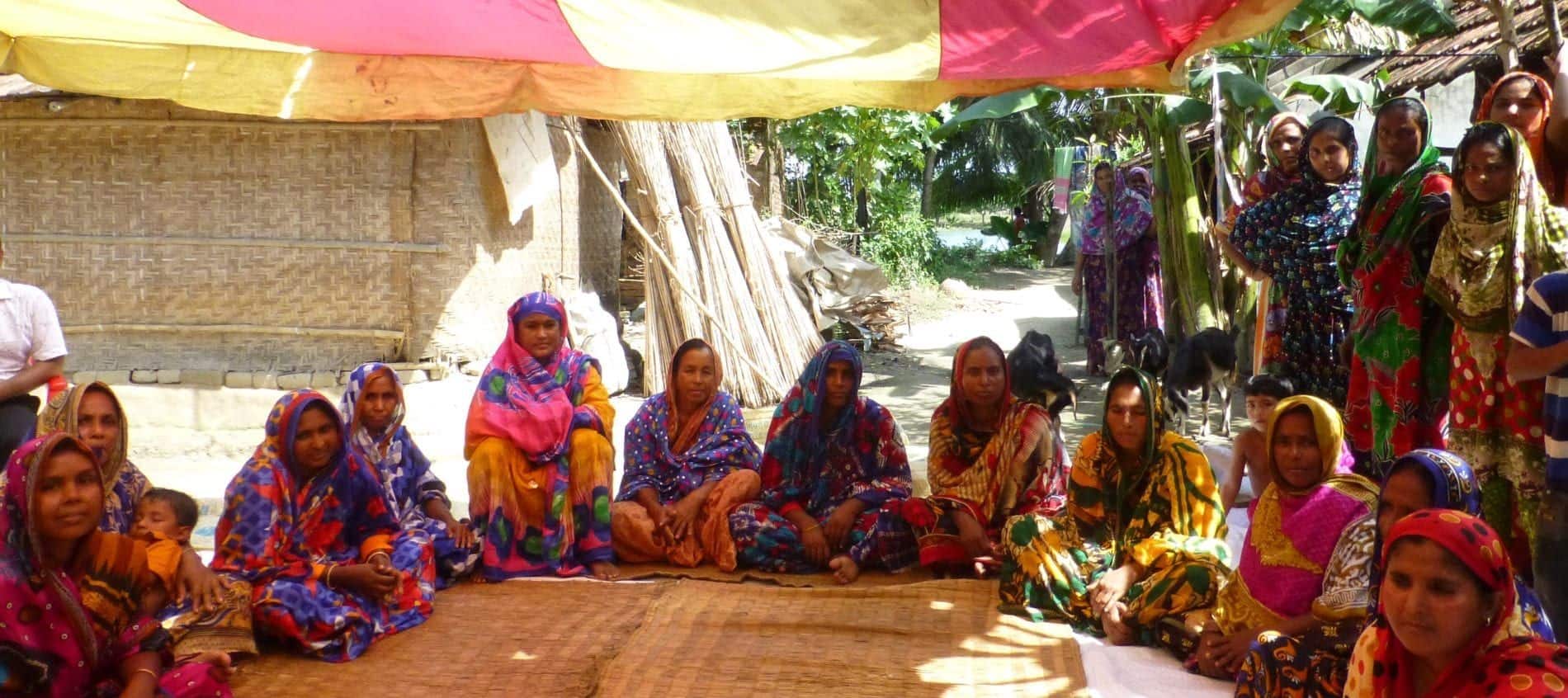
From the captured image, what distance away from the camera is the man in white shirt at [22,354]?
→ 14.1ft

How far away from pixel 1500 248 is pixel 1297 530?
0.91m

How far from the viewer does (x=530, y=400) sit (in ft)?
15.5

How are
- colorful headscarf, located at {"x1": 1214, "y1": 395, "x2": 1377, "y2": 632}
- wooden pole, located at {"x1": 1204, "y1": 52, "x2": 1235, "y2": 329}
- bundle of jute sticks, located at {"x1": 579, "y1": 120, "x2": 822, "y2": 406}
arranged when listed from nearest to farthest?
colorful headscarf, located at {"x1": 1214, "y1": 395, "x2": 1377, "y2": 632} < wooden pole, located at {"x1": 1204, "y1": 52, "x2": 1235, "y2": 329} < bundle of jute sticks, located at {"x1": 579, "y1": 120, "x2": 822, "y2": 406}

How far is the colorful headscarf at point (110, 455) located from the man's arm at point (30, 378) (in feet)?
1.48

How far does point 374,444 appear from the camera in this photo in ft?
14.5

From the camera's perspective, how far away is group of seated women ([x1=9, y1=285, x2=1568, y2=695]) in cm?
264

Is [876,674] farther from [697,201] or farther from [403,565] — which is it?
[697,201]

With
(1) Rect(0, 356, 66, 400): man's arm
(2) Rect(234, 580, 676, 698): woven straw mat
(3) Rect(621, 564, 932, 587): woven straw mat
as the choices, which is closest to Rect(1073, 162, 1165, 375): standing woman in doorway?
(3) Rect(621, 564, 932, 587): woven straw mat

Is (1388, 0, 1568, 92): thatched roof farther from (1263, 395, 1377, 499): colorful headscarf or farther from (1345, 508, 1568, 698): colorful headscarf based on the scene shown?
(1345, 508, 1568, 698): colorful headscarf

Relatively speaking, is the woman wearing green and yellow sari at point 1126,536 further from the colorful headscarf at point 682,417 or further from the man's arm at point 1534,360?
the colorful headscarf at point 682,417

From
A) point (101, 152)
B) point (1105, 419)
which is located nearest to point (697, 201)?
point (101, 152)

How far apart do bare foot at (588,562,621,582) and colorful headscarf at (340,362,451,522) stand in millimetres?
595

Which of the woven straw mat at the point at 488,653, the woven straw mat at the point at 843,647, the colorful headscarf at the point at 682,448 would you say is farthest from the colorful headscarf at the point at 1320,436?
the colorful headscarf at the point at 682,448

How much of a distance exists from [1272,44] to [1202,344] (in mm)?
2567
